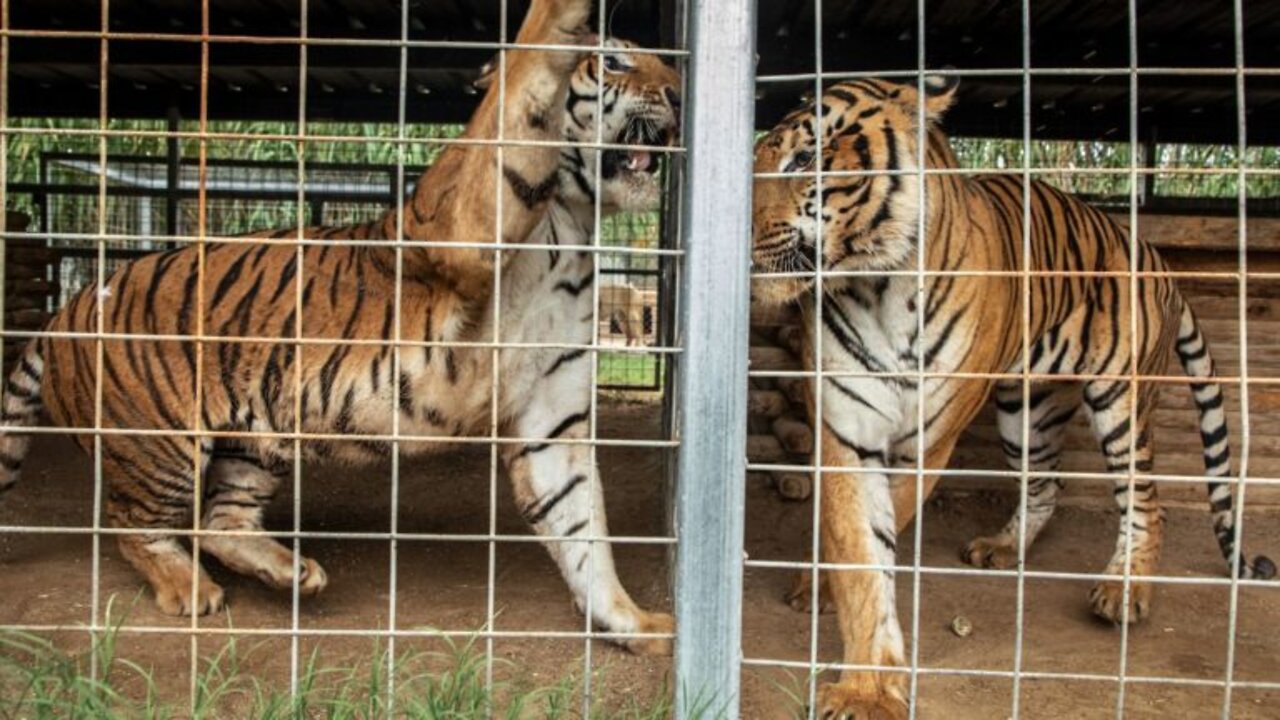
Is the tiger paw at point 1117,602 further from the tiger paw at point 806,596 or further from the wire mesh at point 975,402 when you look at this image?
the tiger paw at point 806,596

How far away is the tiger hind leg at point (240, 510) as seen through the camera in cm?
387

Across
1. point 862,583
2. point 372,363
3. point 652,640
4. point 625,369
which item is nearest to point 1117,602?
point 862,583

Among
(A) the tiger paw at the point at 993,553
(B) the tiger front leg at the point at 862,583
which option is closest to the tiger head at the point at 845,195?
(B) the tiger front leg at the point at 862,583

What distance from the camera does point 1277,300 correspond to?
5.89 metres

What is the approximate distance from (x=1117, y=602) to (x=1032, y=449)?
1.21m

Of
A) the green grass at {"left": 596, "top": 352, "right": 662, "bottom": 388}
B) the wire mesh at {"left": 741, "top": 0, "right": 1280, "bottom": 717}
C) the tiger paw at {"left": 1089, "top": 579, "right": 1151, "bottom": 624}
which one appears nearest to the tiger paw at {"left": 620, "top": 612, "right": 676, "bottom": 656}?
the wire mesh at {"left": 741, "top": 0, "right": 1280, "bottom": 717}

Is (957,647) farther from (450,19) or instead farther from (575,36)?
(450,19)

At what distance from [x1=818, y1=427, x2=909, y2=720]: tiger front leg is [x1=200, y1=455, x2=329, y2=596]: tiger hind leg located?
1742 millimetres

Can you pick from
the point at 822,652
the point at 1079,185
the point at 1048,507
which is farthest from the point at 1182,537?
the point at 1079,185

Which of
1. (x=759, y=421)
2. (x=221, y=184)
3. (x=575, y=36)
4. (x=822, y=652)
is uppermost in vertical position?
(x=221, y=184)

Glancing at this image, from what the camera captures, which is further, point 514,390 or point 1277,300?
point 1277,300

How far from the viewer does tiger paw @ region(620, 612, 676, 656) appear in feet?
11.2

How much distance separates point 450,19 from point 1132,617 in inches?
177

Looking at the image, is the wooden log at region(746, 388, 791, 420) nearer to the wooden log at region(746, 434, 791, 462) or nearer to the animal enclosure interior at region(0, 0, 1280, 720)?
the animal enclosure interior at region(0, 0, 1280, 720)
